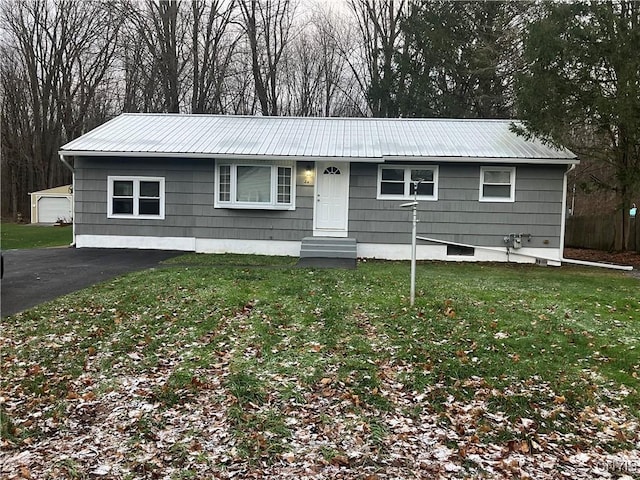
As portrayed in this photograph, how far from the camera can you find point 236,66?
26.9 meters

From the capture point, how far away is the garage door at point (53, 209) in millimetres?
28359

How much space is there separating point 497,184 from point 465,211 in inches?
42.3

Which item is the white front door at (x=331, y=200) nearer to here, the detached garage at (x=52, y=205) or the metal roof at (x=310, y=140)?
the metal roof at (x=310, y=140)

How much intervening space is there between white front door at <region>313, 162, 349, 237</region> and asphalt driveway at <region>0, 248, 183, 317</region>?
3.80 metres

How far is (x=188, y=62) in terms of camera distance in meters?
26.4

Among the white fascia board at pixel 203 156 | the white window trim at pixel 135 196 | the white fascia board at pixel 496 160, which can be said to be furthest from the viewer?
the white window trim at pixel 135 196

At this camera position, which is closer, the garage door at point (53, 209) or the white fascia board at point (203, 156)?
the white fascia board at point (203, 156)

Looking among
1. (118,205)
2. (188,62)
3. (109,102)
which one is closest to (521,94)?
(118,205)

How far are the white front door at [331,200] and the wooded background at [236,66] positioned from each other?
708 cm

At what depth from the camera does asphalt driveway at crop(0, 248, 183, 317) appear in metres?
6.78

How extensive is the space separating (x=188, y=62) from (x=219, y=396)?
86.3 feet

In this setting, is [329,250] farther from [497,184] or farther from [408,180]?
[497,184]

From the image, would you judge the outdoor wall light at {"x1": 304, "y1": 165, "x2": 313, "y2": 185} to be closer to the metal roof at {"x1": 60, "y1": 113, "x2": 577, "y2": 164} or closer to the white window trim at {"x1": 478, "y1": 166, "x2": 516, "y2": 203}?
the metal roof at {"x1": 60, "y1": 113, "x2": 577, "y2": 164}

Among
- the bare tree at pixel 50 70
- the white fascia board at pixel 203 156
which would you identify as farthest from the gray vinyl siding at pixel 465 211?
the bare tree at pixel 50 70
